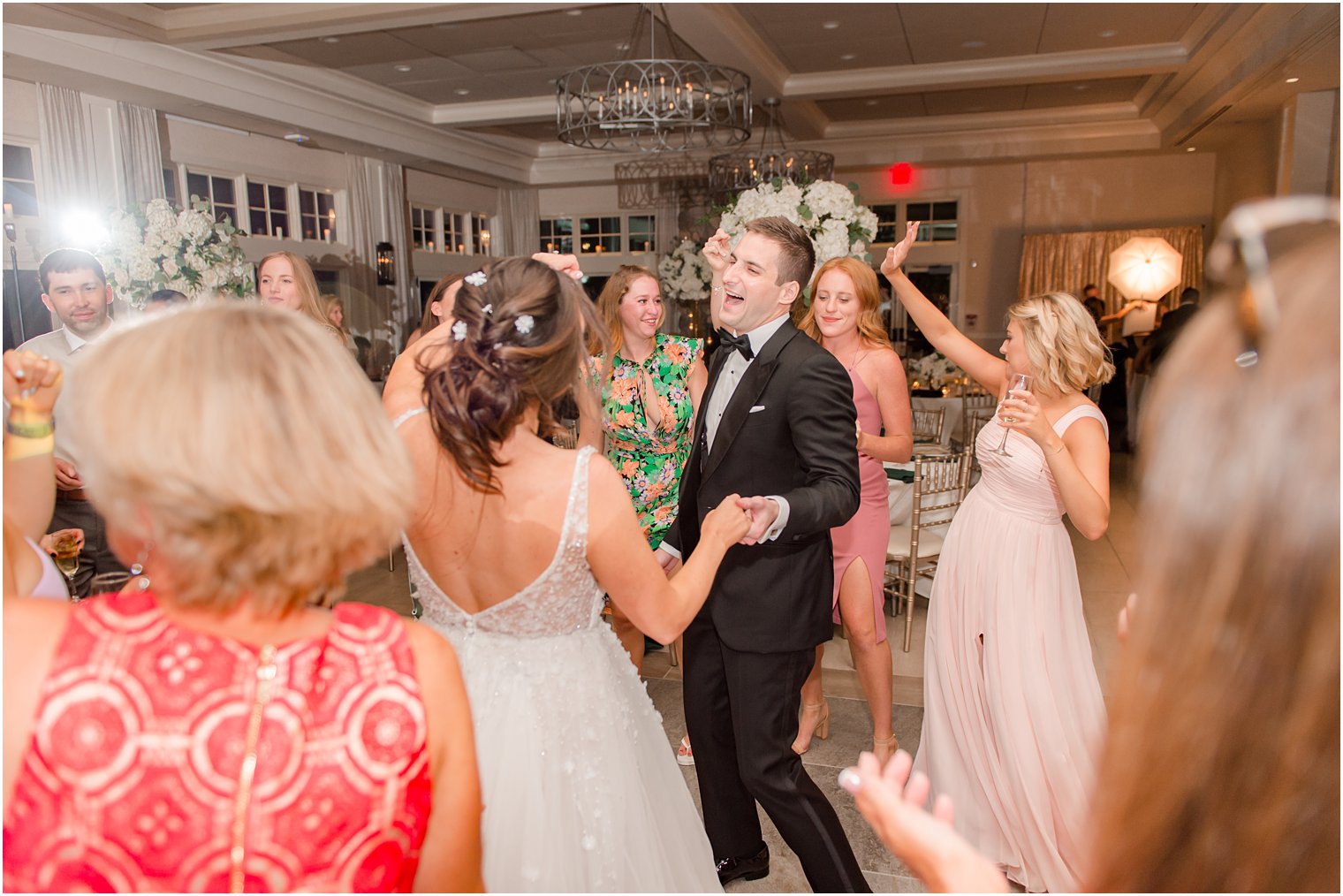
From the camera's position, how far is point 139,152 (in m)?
6.05

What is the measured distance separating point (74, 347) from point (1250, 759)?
3978 mm

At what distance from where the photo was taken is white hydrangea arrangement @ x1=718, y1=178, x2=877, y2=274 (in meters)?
3.91

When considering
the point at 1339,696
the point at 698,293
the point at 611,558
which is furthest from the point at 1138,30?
the point at 1339,696

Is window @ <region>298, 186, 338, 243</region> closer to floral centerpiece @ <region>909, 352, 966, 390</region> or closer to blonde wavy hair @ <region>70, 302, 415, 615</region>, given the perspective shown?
floral centerpiece @ <region>909, 352, 966, 390</region>

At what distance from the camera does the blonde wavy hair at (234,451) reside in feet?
2.47

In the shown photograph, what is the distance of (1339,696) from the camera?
0.58 metres

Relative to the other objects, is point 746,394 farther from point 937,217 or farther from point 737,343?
point 937,217

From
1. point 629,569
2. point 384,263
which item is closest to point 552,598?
point 629,569

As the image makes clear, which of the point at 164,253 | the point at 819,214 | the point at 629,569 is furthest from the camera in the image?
the point at 164,253

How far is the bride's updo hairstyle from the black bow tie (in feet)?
2.43

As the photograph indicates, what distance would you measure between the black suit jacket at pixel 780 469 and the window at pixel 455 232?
29.1 feet

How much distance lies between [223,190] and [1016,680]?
7.18m

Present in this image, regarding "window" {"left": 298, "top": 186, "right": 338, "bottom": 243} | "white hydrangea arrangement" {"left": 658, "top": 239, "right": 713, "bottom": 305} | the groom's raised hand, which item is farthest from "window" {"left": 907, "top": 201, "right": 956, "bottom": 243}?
the groom's raised hand

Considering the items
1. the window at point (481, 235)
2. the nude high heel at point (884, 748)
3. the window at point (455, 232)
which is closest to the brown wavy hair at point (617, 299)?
the nude high heel at point (884, 748)
